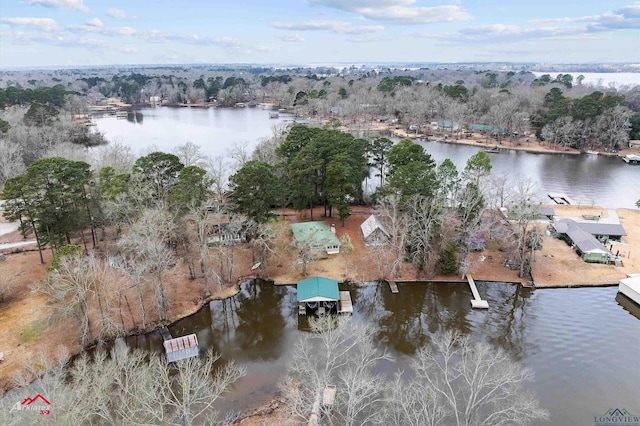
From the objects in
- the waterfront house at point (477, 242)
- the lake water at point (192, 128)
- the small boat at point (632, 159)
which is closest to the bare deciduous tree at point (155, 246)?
the waterfront house at point (477, 242)

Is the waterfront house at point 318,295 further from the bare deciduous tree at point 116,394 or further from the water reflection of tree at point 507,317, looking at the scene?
A: the water reflection of tree at point 507,317

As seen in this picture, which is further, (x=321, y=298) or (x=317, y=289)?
(x=317, y=289)

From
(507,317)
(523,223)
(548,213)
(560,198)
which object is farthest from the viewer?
(560,198)

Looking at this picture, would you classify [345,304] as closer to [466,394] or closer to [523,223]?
[466,394]

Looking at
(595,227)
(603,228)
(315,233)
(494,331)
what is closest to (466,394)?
(494,331)

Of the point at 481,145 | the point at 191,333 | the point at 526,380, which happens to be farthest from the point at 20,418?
the point at 481,145

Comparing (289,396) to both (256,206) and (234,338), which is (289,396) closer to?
(234,338)
